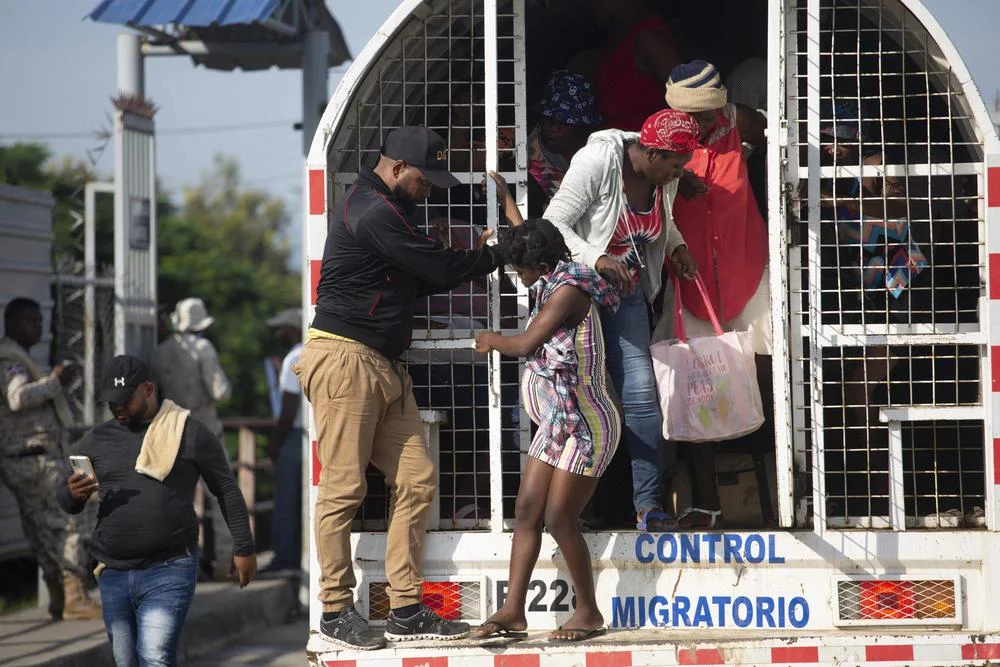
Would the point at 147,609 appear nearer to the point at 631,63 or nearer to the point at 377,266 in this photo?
the point at 377,266

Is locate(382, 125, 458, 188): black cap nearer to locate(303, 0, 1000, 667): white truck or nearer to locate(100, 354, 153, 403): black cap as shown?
locate(303, 0, 1000, 667): white truck

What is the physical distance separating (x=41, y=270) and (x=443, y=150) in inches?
219

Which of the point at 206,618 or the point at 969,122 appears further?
the point at 206,618

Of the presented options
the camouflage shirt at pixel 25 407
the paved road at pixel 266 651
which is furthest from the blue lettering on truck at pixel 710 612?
the camouflage shirt at pixel 25 407

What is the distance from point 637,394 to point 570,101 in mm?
1474

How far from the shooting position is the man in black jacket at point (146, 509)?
5.19 m

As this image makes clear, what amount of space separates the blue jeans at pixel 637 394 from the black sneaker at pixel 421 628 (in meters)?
0.84

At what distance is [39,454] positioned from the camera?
8.33 m

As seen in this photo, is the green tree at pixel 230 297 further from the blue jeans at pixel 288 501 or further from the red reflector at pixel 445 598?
the red reflector at pixel 445 598

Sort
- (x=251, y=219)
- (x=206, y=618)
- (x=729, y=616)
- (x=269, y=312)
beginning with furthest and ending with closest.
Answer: (x=251, y=219), (x=269, y=312), (x=206, y=618), (x=729, y=616)

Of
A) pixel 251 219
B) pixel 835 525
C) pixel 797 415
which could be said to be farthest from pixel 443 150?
pixel 251 219

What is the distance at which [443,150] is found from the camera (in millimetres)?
4941

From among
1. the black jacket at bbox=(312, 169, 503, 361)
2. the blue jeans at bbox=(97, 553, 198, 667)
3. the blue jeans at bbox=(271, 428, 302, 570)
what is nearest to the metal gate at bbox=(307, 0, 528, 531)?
the black jacket at bbox=(312, 169, 503, 361)

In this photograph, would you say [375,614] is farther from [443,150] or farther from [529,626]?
[443,150]
